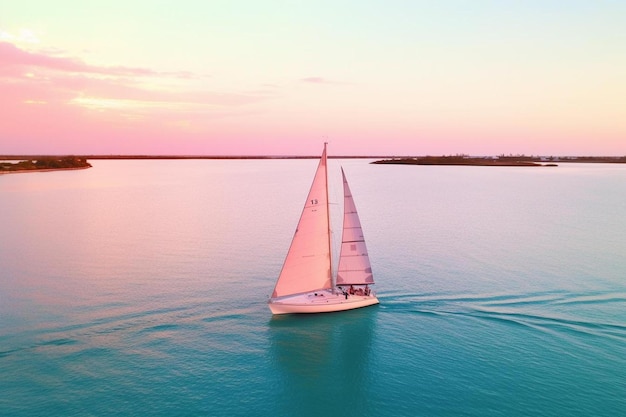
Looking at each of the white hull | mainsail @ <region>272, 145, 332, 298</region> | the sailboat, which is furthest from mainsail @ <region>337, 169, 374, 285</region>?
mainsail @ <region>272, 145, 332, 298</region>

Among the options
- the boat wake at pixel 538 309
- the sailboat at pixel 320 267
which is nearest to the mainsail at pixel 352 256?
the sailboat at pixel 320 267

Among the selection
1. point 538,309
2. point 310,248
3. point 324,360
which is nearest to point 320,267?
point 310,248

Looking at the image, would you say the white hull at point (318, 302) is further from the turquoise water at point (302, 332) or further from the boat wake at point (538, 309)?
the boat wake at point (538, 309)

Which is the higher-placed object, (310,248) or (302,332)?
(310,248)

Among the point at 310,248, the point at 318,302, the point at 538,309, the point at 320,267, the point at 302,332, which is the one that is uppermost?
the point at 310,248

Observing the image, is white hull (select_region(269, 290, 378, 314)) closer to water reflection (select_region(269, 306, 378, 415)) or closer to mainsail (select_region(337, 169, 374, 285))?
water reflection (select_region(269, 306, 378, 415))

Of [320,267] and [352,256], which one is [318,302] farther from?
[352,256]

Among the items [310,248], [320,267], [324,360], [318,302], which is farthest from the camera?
[320,267]
